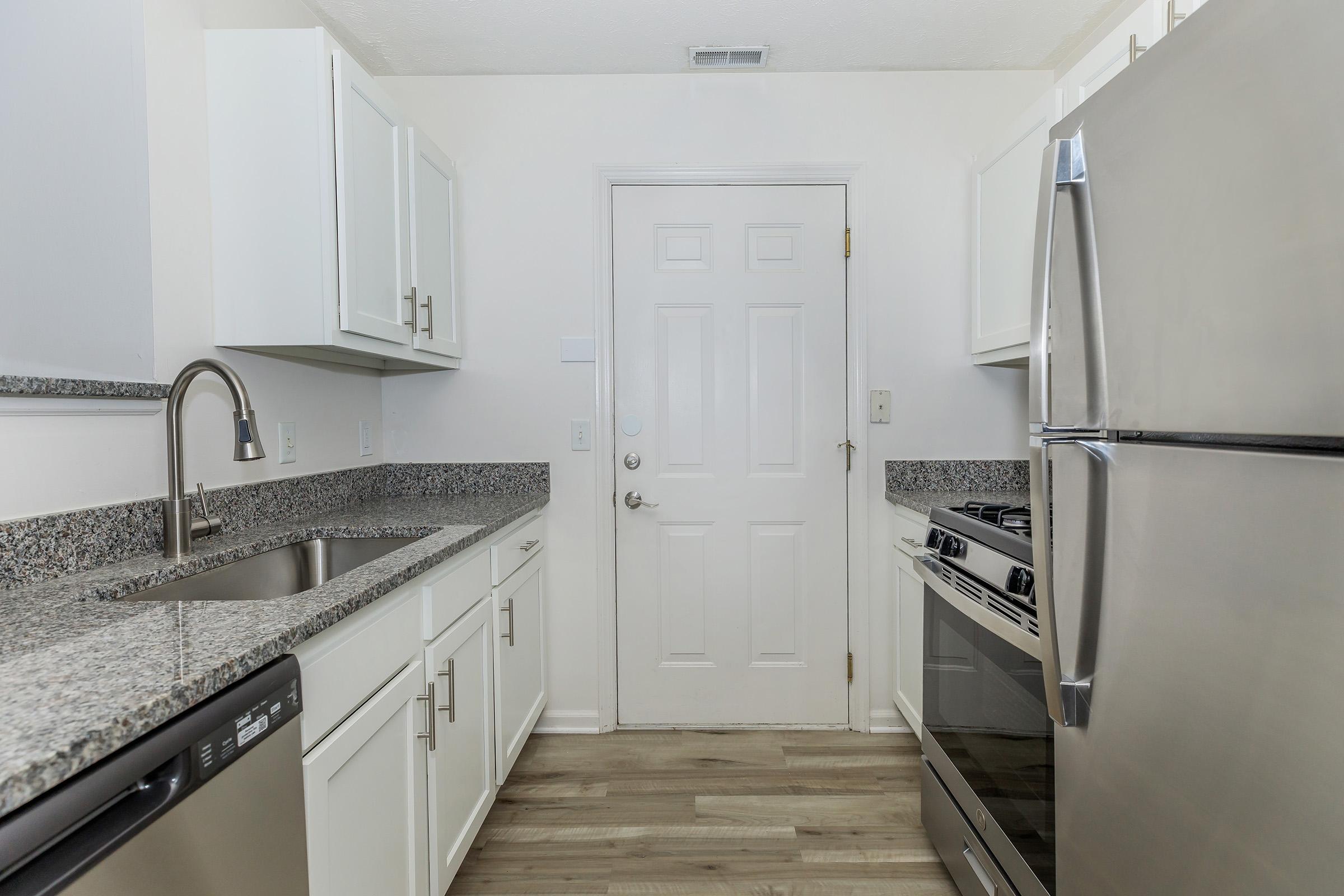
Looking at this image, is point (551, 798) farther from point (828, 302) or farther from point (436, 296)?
point (828, 302)

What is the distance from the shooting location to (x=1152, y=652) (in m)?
0.88

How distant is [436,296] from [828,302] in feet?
4.59

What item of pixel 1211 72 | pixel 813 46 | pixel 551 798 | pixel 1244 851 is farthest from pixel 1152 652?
pixel 813 46

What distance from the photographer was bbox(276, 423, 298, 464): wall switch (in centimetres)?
205

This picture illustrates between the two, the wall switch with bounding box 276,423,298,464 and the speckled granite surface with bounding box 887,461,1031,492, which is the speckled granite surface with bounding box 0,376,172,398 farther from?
the speckled granite surface with bounding box 887,461,1031,492

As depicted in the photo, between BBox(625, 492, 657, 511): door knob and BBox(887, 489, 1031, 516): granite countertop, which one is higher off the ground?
BBox(887, 489, 1031, 516): granite countertop

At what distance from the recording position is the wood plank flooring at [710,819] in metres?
1.84

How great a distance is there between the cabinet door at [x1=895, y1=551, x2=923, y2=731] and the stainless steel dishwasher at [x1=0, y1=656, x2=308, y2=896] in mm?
1808

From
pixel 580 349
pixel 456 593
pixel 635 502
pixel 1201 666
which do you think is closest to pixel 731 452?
pixel 635 502

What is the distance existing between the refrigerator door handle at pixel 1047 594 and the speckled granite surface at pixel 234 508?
166cm

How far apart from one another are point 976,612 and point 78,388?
6.02ft

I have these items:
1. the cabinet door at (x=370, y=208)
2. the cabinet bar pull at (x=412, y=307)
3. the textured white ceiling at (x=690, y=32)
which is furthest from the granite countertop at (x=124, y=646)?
the textured white ceiling at (x=690, y=32)

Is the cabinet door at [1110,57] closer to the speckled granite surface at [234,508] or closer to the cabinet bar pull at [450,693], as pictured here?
the cabinet bar pull at [450,693]

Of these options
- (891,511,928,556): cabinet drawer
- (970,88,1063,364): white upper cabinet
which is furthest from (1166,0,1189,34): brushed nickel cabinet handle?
(891,511,928,556): cabinet drawer
